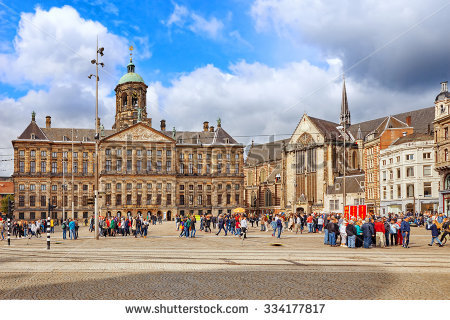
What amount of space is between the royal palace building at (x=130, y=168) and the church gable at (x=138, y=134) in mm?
180

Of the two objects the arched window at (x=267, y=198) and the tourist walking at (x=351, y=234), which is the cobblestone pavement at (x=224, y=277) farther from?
the arched window at (x=267, y=198)

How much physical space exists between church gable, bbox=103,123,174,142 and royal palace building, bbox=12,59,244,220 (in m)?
0.18

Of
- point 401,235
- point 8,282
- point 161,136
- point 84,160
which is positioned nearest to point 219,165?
point 161,136

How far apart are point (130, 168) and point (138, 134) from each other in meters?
6.63

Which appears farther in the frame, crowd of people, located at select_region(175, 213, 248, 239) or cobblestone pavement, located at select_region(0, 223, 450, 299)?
crowd of people, located at select_region(175, 213, 248, 239)

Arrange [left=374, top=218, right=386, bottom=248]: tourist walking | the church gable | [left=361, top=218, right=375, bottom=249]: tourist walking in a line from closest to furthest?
[left=361, top=218, right=375, bottom=249]: tourist walking, [left=374, top=218, right=386, bottom=248]: tourist walking, the church gable

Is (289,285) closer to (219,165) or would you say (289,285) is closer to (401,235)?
(401,235)

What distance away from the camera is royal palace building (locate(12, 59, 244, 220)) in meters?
83.3

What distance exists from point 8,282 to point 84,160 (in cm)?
7967

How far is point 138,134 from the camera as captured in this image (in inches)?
3317

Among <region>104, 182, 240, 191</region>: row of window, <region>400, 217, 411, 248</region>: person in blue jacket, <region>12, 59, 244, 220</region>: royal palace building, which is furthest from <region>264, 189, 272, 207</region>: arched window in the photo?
<region>400, 217, 411, 248</region>: person in blue jacket

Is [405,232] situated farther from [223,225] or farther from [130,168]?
[130,168]

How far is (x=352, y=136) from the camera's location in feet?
299

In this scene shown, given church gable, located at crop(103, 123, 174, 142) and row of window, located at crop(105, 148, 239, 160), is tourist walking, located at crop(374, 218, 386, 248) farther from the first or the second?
row of window, located at crop(105, 148, 239, 160)
